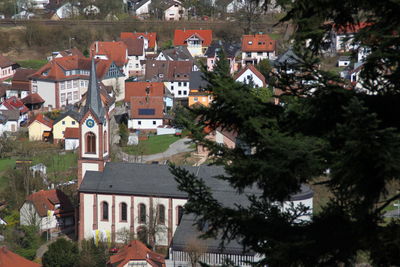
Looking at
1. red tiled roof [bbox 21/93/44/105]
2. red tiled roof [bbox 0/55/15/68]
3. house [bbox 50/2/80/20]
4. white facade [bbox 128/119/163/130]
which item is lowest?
white facade [bbox 128/119/163/130]

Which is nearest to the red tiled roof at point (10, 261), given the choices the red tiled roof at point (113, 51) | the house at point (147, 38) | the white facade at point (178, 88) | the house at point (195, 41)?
the white facade at point (178, 88)

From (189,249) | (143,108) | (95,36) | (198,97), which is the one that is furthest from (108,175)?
(95,36)

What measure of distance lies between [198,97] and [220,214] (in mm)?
31594

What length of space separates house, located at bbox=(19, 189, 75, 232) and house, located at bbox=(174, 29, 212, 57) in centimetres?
2630

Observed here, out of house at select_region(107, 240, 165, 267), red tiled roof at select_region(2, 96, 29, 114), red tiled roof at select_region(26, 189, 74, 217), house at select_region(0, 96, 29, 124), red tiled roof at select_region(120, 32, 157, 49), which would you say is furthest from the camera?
red tiled roof at select_region(120, 32, 157, 49)

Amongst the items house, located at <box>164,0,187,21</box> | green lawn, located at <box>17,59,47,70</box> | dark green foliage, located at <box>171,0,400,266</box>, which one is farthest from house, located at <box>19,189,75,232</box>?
house, located at <box>164,0,187,21</box>

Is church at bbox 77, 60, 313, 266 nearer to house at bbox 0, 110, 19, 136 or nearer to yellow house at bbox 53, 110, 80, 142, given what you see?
yellow house at bbox 53, 110, 80, 142

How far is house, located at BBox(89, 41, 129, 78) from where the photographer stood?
43.8 metres

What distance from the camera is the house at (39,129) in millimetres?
32531

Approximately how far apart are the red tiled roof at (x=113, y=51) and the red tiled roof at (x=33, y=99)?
226 inches

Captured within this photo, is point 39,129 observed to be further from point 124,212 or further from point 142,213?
point 142,213

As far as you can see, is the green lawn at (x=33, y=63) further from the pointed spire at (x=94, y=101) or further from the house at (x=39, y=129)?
the pointed spire at (x=94, y=101)

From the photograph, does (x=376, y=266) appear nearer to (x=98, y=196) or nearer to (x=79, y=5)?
(x=98, y=196)

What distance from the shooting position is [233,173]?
470 cm
